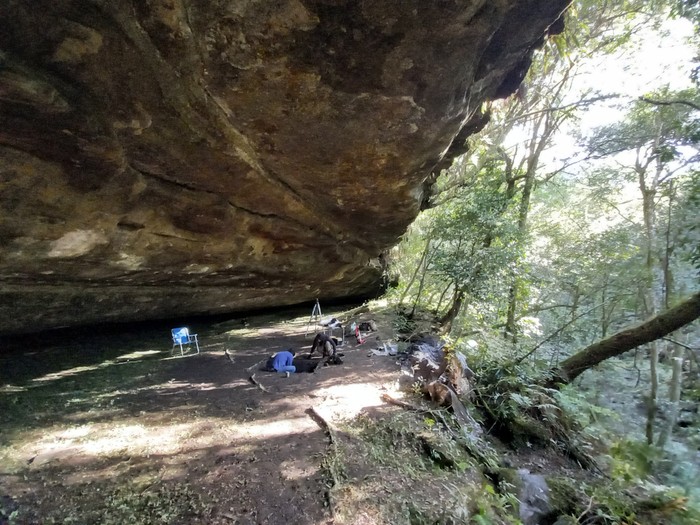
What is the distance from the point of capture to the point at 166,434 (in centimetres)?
502

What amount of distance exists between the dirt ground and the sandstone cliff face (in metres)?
2.21

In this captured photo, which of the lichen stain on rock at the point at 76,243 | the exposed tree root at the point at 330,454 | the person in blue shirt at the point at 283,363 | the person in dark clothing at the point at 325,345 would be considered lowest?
the exposed tree root at the point at 330,454

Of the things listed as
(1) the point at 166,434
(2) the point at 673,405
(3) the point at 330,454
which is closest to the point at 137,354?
(1) the point at 166,434

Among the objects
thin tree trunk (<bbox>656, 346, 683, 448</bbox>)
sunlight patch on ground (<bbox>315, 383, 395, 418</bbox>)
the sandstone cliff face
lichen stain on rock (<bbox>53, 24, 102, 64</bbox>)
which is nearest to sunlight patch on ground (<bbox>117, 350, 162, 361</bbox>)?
the sandstone cliff face

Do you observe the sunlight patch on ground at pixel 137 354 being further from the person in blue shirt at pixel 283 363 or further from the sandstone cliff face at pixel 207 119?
the person in blue shirt at pixel 283 363

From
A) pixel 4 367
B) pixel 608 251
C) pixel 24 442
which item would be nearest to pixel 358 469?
pixel 24 442

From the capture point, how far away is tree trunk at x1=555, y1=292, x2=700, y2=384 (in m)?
7.19

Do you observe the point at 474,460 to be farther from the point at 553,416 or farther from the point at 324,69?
the point at 324,69

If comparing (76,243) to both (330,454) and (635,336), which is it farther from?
(635,336)

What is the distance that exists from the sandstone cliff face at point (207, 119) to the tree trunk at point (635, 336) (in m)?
6.12

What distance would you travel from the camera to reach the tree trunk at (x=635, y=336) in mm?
7191

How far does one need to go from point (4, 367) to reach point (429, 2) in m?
11.1

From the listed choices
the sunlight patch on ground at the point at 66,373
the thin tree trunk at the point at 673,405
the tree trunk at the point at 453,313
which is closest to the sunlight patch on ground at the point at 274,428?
the sunlight patch on ground at the point at 66,373

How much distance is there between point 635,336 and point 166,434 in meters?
10.2
